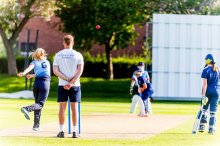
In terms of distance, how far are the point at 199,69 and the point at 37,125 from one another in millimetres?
23132

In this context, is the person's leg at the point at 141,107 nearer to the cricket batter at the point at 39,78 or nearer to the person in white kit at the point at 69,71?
the cricket batter at the point at 39,78

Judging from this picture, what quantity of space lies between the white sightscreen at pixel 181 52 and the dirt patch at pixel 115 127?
15.3 metres

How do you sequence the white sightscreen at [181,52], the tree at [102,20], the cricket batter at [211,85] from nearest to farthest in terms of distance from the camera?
the cricket batter at [211,85], the white sightscreen at [181,52], the tree at [102,20]

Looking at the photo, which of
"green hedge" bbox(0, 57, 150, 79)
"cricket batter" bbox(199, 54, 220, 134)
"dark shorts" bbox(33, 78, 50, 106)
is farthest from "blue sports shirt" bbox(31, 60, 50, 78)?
"green hedge" bbox(0, 57, 150, 79)

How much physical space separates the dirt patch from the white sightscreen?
50.2 ft

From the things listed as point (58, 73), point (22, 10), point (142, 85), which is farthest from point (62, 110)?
point (22, 10)

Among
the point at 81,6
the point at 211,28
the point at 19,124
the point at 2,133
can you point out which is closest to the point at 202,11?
the point at 211,28

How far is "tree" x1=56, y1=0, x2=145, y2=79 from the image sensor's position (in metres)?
44.7

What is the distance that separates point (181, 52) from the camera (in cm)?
4019

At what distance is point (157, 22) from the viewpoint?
3959 centimetres

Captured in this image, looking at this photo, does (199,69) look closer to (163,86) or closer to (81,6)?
(163,86)

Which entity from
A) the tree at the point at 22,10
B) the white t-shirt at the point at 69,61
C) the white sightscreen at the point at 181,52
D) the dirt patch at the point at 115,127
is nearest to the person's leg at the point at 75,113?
the dirt patch at the point at 115,127

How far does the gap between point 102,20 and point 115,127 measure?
2712cm

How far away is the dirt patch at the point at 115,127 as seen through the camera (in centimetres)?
1673
